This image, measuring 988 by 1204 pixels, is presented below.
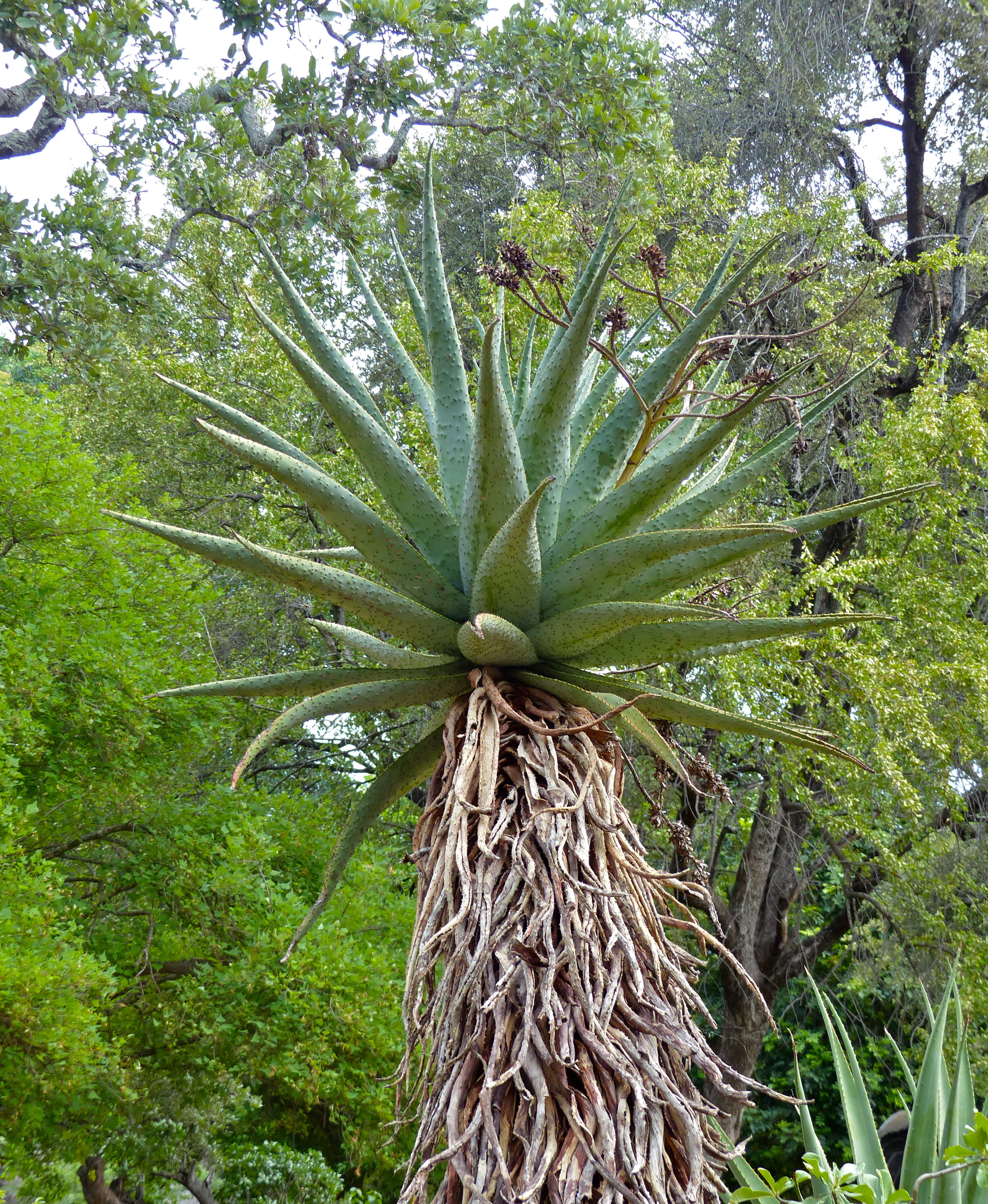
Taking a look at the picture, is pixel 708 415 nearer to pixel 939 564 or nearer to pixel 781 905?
pixel 939 564

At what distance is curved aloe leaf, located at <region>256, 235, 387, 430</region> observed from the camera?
2229mm

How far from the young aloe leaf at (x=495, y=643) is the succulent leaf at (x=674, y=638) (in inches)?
2.1

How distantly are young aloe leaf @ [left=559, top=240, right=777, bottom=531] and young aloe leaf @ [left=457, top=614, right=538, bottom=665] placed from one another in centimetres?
36

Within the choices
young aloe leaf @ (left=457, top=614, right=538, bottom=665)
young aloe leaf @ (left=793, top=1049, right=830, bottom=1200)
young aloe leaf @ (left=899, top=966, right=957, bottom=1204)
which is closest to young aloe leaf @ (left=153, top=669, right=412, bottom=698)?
young aloe leaf @ (left=457, top=614, right=538, bottom=665)

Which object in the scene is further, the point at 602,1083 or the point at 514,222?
the point at 514,222

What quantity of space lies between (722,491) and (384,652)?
875mm

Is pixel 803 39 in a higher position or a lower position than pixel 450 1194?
higher

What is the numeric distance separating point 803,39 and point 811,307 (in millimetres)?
3929

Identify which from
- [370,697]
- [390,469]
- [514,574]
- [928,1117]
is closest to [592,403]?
[390,469]

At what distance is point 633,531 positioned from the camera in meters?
2.14

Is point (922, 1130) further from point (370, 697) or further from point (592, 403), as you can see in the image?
point (592, 403)

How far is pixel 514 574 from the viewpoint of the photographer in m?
1.92

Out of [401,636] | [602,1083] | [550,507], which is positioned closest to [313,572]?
[401,636]

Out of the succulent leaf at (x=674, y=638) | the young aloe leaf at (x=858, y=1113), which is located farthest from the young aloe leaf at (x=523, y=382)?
the young aloe leaf at (x=858, y=1113)
